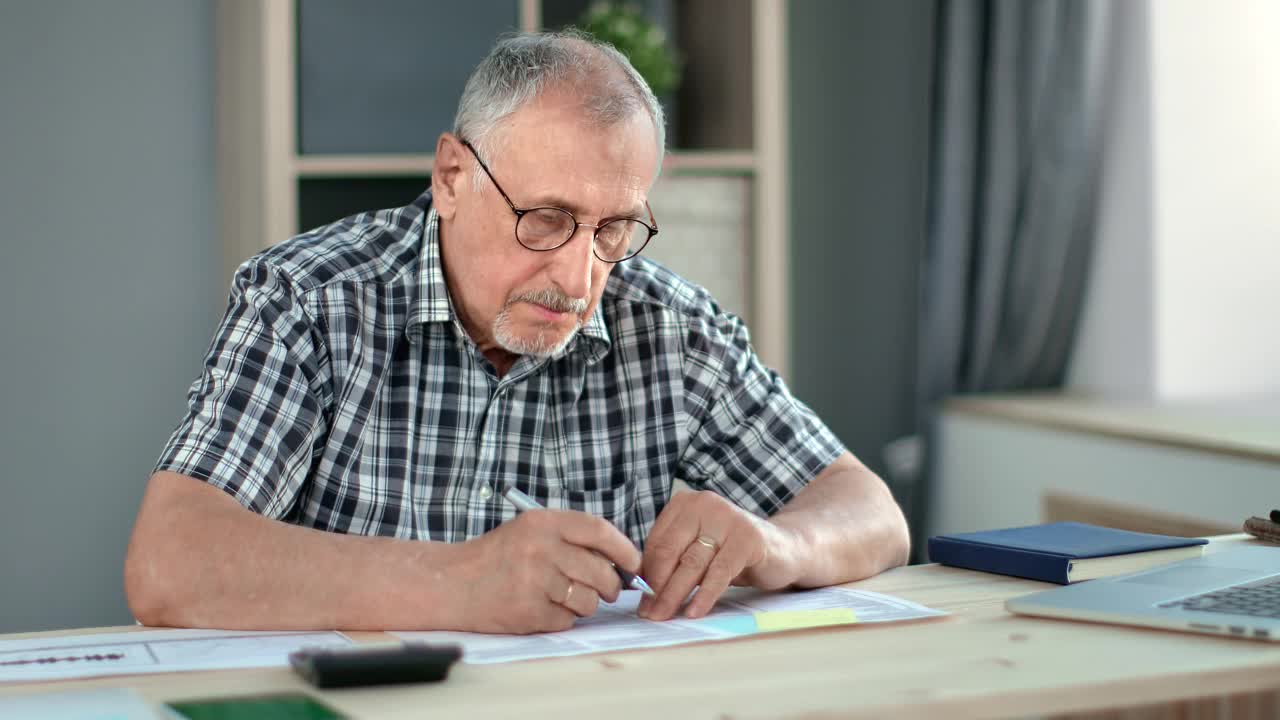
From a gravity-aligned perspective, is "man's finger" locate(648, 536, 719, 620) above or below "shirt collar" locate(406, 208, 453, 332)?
below

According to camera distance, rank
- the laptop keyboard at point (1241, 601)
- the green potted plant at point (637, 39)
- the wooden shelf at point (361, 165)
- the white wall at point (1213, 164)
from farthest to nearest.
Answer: the white wall at point (1213, 164), the green potted plant at point (637, 39), the wooden shelf at point (361, 165), the laptop keyboard at point (1241, 601)

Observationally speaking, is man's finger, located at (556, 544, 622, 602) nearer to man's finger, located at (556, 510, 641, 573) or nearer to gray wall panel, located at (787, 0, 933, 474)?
man's finger, located at (556, 510, 641, 573)

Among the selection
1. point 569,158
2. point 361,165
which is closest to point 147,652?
point 569,158

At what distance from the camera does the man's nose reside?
1.49 metres

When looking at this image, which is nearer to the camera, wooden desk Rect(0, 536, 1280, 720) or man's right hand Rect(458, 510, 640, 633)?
wooden desk Rect(0, 536, 1280, 720)

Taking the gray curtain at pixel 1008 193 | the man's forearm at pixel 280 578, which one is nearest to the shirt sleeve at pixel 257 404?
the man's forearm at pixel 280 578

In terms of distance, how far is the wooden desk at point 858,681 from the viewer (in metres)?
0.88

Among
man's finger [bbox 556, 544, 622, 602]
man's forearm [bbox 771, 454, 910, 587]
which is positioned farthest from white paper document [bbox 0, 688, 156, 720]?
man's forearm [bbox 771, 454, 910, 587]

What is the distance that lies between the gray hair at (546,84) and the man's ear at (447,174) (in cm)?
2

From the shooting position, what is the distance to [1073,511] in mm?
2680

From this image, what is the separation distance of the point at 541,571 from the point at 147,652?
1.06ft

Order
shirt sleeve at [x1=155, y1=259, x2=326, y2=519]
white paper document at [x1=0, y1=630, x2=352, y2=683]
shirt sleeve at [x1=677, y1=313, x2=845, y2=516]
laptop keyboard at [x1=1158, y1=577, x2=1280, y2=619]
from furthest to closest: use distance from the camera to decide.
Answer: shirt sleeve at [x1=677, y1=313, x2=845, y2=516], shirt sleeve at [x1=155, y1=259, x2=326, y2=519], laptop keyboard at [x1=1158, y1=577, x2=1280, y2=619], white paper document at [x1=0, y1=630, x2=352, y2=683]

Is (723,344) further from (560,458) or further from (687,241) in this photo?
(687,241)

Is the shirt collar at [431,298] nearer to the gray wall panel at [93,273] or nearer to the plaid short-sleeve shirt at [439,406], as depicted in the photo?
the plaid short-sleeve shirt at [439,406]
